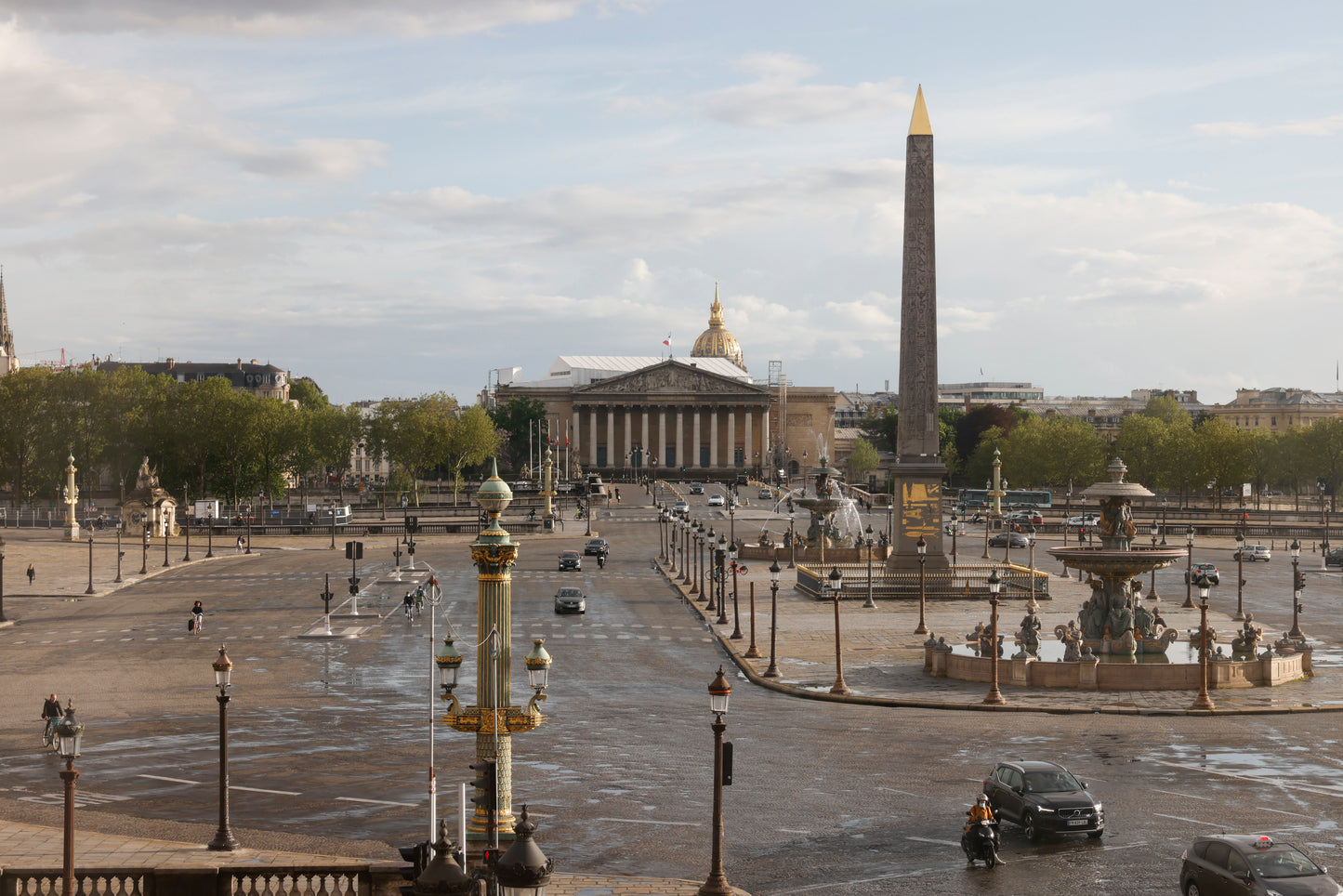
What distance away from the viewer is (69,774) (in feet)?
59.1

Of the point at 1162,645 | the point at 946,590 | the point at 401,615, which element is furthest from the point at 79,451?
the point at 1162,645

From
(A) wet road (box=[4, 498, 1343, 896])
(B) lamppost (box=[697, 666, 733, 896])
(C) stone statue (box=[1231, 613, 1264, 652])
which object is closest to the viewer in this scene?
(B) lamppost (box=[697, 666, 733, 896])

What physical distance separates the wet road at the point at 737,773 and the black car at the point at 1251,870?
3.46ft

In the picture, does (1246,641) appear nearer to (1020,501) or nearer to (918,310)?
(918,310)

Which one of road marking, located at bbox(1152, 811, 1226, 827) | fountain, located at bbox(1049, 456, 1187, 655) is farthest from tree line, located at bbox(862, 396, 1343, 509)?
road marking, located at bbox(1152, 811, 1226, 827)

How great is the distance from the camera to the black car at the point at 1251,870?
18516mm

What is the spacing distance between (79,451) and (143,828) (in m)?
118

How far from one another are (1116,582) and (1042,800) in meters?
20.0

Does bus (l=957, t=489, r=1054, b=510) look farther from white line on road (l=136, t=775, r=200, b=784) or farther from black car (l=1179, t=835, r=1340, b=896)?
black car (l=1179, t=835, r=1340, b=896)

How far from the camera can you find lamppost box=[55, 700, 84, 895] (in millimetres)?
17812

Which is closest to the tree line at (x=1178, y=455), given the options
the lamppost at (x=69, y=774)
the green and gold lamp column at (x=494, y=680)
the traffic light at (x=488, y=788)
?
the green and gold lamp column at (x=494, y=680)

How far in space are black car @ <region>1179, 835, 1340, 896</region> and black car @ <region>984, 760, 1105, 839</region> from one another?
134 inches

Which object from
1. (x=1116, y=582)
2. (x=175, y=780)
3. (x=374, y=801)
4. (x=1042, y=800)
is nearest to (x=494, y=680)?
(x=374, y=801)

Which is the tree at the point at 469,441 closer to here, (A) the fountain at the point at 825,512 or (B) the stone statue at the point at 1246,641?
(A) the fountain at the point at 825,512
